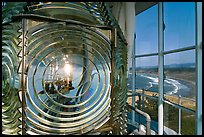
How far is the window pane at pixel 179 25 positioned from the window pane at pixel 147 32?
29 centimetres

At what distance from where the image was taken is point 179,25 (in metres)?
2.49

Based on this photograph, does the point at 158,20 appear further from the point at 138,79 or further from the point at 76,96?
the point at 76,96

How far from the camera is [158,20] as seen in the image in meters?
2.86

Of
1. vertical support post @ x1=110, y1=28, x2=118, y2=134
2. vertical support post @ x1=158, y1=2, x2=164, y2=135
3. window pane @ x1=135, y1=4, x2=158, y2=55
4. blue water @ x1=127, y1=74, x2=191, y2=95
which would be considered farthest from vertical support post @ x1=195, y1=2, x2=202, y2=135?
window pane @ x1=135, y1=4, x2=158, y2=55

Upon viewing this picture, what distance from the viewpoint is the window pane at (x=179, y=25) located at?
2.17 metres

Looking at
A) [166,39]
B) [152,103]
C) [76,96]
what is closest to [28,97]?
[76,96]

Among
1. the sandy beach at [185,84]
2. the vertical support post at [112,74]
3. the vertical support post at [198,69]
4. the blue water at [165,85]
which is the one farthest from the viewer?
the blue water at [165,85]

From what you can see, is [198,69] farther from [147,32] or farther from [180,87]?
[147,32]

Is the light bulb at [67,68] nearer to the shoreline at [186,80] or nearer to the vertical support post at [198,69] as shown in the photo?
the vertical support post at [198,69]

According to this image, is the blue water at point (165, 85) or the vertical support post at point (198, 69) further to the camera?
the blue water at point (165, 85)

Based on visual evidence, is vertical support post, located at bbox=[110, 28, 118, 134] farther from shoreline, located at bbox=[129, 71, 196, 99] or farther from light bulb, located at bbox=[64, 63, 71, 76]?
shoreline, located at bbox=[129, 71, 196, 99]

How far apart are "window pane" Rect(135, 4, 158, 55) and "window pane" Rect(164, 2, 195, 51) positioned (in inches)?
11.4

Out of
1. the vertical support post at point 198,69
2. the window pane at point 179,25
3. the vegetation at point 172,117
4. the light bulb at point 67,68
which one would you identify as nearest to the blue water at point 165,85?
the vegetation at point 172,117

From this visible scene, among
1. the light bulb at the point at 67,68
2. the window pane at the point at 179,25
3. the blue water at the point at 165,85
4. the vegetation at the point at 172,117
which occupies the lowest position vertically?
the vegetation at the point at 172,117
